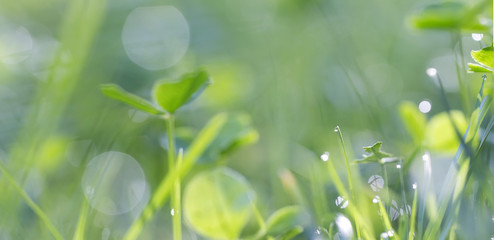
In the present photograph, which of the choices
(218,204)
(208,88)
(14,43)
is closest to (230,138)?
(218,204)

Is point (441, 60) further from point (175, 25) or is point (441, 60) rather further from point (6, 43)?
point (6, 43)

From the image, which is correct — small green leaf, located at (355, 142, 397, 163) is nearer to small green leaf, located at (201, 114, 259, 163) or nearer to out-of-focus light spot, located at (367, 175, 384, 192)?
out-of-focus light spot, located at (367, 175, 384, 192)

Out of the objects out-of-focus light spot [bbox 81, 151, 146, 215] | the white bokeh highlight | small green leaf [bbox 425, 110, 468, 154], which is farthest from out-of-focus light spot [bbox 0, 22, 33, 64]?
small green leaf [bbox 425, 110, 468, 154]

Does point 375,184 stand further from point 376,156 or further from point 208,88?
point 208,88

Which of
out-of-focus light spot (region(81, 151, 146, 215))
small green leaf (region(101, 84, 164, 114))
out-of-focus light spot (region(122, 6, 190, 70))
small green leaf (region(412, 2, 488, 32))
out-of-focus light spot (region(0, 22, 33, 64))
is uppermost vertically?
small green leaf (region(412, 2, 488, 32))

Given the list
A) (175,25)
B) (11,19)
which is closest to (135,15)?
(175,25)

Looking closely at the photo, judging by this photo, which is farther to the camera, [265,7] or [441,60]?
[265,7]

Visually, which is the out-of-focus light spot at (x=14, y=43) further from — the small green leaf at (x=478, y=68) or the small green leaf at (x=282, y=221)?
the small green leaf at (x=478, y=68)
